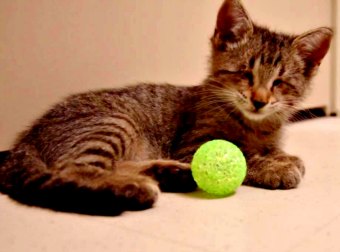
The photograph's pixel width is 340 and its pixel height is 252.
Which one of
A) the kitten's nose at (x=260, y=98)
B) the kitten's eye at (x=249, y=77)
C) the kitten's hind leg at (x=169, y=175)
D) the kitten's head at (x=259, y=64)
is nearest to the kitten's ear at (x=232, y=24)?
the kitten's head at (x=259, y=64)

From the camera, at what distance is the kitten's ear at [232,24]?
1903 millimetres

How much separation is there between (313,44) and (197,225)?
3.41ft

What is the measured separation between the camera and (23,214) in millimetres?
1468

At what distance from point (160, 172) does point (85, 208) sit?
0.37 meters

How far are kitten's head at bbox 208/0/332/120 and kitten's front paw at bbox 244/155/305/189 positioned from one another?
0.20 meters

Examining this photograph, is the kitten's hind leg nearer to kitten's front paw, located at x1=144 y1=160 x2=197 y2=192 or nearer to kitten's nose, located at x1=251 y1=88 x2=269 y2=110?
kitten's front paw, located at x1=144 y1=160 x2=197 y2=192

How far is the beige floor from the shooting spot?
1206 millimetres

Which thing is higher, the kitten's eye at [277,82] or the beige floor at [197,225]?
the kitten's eye at [277,82]

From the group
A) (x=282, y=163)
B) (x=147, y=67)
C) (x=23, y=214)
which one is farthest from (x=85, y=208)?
(x=147, y=67)

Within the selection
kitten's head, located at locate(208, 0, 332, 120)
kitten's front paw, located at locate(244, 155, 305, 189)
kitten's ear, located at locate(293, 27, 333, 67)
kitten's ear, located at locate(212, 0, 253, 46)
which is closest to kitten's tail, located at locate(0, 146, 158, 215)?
kitten's front paw, located at locate(244, 155, 305, 189)

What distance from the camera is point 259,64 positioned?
6.00 ft

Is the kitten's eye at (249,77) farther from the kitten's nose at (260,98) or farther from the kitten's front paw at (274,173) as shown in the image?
the kitten's front paw at (274,173)

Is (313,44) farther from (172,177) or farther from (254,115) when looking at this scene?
(172,177)

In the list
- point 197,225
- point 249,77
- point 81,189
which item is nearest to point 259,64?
point 249,77
